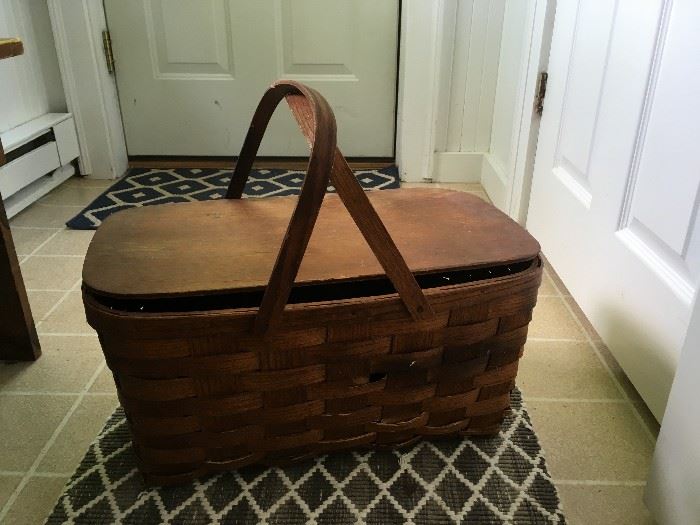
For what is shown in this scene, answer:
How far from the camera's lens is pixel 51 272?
4.03 ft

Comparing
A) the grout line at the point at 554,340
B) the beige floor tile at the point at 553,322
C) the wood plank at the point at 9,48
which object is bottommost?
the grout line at the point at 554,340

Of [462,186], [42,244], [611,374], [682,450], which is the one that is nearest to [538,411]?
[611,374]

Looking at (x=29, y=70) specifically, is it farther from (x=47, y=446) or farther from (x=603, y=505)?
(x=603, y=505)

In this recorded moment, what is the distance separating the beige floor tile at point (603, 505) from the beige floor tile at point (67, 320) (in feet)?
2.63

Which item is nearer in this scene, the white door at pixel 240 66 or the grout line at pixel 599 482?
the grout line at pixel 599 482

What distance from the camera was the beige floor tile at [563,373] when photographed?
0.89m

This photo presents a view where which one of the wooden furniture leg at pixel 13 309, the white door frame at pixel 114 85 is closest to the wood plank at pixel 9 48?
the wooden furniture leg at pixel 13 309

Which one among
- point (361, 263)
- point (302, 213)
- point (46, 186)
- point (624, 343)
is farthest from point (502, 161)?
point (46, 186)

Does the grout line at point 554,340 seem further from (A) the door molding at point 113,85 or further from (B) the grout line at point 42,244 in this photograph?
(B) the grout line at point 42,244

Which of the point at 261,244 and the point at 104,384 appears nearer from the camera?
the point at 261,244

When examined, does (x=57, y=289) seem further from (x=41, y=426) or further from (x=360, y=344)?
(x=360, y=344)

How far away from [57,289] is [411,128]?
104 centimetres

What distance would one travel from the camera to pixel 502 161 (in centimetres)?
158

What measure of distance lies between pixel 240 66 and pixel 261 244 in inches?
47.7
